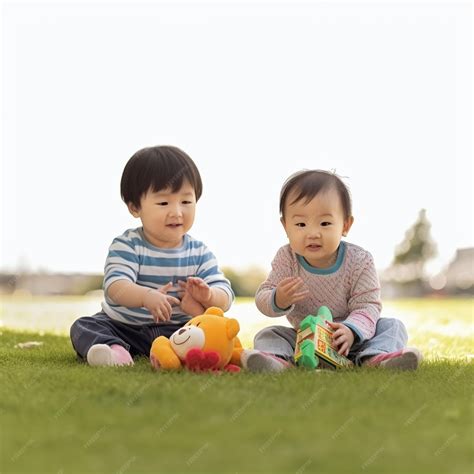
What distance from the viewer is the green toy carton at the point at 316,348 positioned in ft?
9.95

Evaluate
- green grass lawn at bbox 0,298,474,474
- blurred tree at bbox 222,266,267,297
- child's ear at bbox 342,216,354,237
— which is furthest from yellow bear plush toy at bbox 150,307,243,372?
blurred tree at bbox 222,266,267,297

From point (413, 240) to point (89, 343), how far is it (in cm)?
2462

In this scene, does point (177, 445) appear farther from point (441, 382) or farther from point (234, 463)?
point (441, 382)

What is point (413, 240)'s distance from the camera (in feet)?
88.6

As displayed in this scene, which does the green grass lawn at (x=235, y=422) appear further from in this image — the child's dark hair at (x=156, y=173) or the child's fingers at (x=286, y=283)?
the child's dark hair at (x=156, y=173)

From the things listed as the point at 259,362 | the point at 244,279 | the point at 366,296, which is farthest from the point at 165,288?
the point at 244,279

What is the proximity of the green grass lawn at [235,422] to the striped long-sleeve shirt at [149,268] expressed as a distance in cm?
79

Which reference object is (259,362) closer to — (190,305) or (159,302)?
(159,302)

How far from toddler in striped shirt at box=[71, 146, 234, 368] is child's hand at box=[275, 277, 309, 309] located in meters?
0.36

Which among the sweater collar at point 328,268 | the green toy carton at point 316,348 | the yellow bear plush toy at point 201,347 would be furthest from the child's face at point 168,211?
the green toy carton at point 316,348

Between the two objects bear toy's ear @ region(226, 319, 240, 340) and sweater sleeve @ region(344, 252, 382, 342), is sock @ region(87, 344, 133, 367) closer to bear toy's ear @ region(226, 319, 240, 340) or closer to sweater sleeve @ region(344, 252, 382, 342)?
bear toy's ear @ region(226, 319, 240, 340)

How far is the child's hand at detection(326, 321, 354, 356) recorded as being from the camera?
316 cm

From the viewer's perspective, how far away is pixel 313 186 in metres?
3.32

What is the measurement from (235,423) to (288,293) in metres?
1.37
